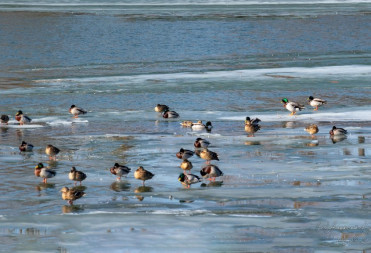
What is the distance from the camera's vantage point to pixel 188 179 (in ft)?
46.5

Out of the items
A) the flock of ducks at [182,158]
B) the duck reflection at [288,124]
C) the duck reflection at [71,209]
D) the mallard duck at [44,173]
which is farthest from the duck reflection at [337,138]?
the duck reflection at [71,209]

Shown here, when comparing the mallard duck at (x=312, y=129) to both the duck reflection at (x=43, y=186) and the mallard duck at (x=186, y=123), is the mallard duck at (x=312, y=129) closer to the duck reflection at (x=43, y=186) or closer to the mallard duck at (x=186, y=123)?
the mallard duck at (x=186, y=123)

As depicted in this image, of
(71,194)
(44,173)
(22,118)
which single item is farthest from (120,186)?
(22,118)

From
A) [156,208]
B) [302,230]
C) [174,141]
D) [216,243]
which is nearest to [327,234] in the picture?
[302,230]

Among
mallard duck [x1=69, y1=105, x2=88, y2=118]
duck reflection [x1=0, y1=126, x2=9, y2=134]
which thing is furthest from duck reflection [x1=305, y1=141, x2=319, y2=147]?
duck reflection [x1=0, y1=126, x2=9, y2=134]

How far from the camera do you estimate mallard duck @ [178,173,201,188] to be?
1416cm

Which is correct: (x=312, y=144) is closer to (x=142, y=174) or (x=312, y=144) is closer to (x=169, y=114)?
(x=169, y=114)

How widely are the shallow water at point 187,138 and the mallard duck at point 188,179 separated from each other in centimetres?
12

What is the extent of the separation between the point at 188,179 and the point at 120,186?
117cm

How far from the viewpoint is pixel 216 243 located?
35.7ft

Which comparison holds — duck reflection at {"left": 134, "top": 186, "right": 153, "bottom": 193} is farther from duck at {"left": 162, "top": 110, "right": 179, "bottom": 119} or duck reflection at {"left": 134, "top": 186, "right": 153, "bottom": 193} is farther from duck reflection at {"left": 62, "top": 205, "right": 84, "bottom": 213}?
duck at {"left": 162, "top": 110, "right": 179, "bottom": 119}

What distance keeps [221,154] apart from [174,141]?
1946 mm

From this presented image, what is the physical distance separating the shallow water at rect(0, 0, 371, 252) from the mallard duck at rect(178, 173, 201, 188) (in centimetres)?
12

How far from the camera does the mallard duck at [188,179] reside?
46.5ft
